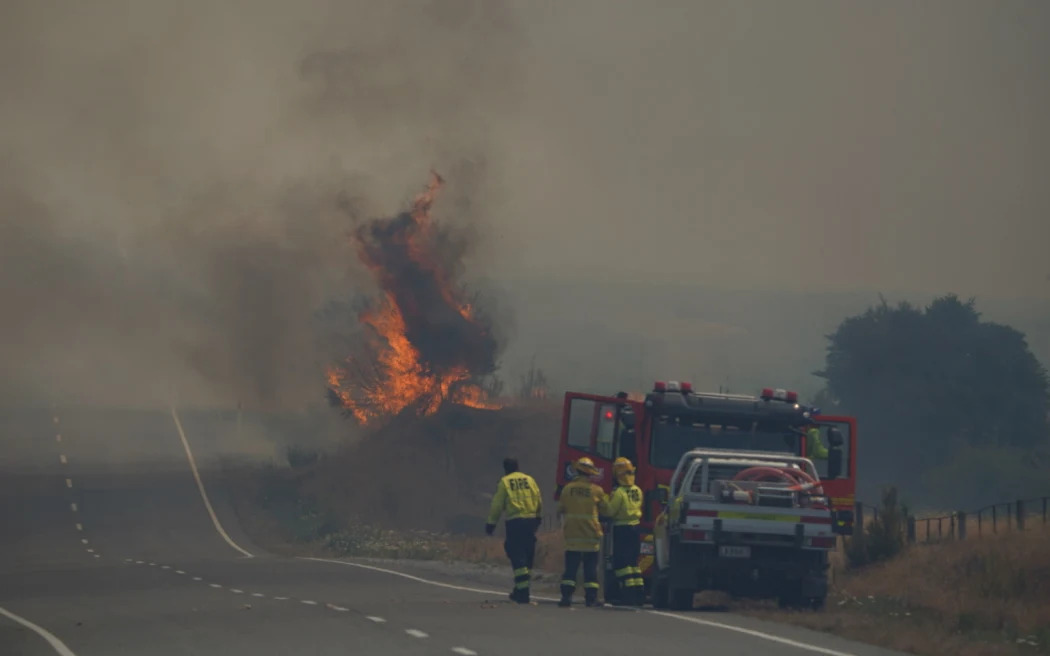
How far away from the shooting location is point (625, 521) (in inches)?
874

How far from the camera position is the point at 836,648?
52.1 ft

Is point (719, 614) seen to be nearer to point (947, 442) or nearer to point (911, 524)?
point (911, 524)

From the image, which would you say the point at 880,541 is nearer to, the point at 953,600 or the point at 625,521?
the point at 953,600

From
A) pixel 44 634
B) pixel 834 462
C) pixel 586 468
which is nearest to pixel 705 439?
pixel 834 462

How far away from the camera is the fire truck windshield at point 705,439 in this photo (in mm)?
25266

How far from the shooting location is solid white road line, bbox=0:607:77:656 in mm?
16453

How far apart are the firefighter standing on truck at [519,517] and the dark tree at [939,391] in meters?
81.5

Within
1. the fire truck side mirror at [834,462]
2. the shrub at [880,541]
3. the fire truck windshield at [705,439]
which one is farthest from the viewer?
the shrub at [880,541]

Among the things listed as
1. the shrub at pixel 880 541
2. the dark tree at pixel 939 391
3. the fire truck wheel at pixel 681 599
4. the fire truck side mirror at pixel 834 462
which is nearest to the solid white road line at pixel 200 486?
the shrub at pixel 880 541

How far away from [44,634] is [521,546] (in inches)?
259

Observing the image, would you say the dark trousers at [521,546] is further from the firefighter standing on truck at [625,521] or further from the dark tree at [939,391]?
the dark tree at [939,391]

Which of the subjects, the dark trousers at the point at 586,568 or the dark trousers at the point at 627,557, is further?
the dark trousers at the point at 627,557

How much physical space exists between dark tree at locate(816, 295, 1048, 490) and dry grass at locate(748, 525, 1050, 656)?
71758 millimetres

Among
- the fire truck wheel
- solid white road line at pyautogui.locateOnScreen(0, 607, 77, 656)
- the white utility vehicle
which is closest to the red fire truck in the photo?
the fire truck wheel
